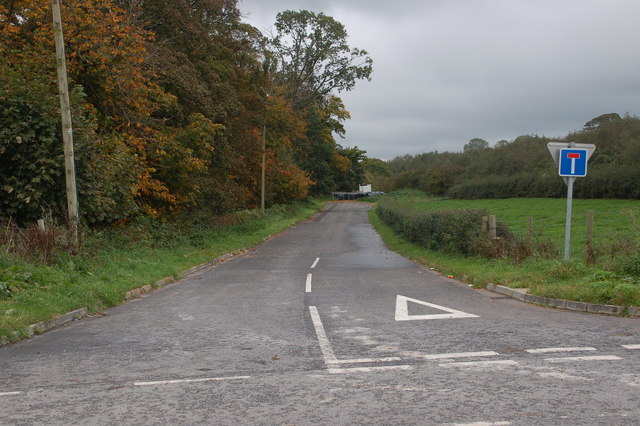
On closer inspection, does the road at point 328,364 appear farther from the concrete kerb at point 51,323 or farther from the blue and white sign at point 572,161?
the blue and white sign at point 572,161

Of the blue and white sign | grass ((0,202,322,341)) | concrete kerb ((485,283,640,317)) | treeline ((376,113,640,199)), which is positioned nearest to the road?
concrete kerb ((485,283,640,317))

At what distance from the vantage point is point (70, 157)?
1339cm

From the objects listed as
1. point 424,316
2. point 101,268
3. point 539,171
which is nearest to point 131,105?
point 101,268

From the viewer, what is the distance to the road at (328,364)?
4641 mm

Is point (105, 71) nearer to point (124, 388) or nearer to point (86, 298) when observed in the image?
point (86, 298)

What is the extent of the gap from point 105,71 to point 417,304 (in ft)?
42.3

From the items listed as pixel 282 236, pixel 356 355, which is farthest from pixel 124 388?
pixel 282 236

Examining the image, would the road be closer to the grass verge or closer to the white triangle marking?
the white triangle marking

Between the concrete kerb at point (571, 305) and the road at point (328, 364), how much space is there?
0.36 m

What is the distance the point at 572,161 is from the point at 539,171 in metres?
68.1

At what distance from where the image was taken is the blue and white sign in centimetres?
1229

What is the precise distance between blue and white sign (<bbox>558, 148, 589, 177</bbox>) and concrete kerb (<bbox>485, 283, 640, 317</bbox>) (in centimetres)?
305

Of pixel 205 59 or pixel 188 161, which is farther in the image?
pixel 205 59

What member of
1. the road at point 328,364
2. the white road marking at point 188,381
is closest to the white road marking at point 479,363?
the road at point 328,364
